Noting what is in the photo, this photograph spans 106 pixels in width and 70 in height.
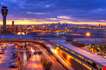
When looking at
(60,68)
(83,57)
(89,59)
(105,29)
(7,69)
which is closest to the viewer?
(89,59)

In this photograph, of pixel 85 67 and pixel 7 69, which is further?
pixel 7 69

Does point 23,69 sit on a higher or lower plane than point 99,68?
lower

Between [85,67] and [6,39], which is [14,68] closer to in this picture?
[85,67]

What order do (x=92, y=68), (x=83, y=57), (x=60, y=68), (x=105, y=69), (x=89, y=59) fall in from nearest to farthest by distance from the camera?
(x=105, y=69), (x=92, y=68), (x=89, y=59), (x=83, y=57), (x=60, y=68)

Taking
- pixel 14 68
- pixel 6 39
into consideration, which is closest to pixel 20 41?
pixel 6 39

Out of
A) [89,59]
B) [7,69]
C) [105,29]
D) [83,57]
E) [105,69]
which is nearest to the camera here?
[105,69]

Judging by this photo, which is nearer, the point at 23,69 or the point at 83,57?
the point at 83,57

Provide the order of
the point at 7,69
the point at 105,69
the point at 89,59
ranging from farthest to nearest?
the point at 7,69 < the point at 89,59 < the point at 105,69

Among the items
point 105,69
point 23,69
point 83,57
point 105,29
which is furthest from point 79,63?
point 105,29

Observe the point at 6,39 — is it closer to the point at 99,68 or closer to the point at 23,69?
the point at 23,69
